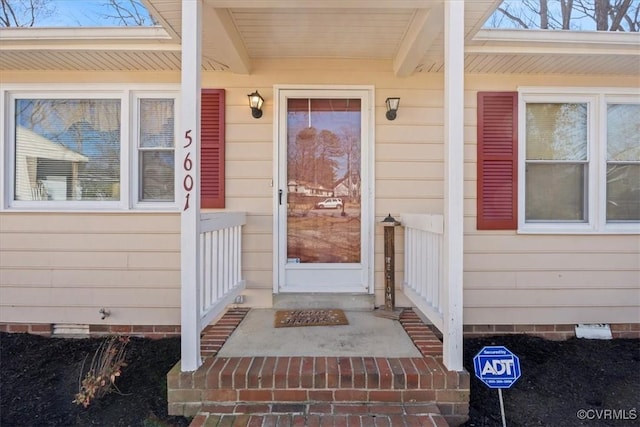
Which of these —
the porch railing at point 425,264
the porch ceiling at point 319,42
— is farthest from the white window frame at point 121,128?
the porch railing at point 425,264

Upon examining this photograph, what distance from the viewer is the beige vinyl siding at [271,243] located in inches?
133

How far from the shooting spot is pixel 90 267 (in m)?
3.39

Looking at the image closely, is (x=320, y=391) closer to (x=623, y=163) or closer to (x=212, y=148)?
(x=212, y=148)

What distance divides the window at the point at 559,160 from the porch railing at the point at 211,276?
236cm

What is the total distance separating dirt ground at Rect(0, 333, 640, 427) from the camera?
2.26 m

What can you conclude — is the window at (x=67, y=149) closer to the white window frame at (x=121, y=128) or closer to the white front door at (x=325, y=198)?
the white window frame at (x=121, y=128)

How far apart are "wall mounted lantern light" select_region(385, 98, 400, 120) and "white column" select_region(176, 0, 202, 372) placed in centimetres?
183

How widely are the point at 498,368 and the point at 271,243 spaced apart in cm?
214

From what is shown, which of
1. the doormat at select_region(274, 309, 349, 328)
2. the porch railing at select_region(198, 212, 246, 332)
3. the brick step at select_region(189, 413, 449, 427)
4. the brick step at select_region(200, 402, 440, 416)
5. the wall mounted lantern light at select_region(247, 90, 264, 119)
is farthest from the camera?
the wall mounted lantern light at select_region(247, 90, 264, 119)

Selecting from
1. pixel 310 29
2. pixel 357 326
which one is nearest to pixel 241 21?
pixel 310 29

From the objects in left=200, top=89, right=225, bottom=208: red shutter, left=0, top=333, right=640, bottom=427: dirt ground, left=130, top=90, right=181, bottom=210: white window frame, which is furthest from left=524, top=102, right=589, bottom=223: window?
left=130, top=90, right=181, bottom=210: white window frame

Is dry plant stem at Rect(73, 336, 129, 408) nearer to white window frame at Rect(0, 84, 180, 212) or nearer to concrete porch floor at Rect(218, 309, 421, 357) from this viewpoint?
concrete porch floor at Rect(218, 309, 421, 357)

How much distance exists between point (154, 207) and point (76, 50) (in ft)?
4.82

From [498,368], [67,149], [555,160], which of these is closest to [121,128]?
[67,149]
